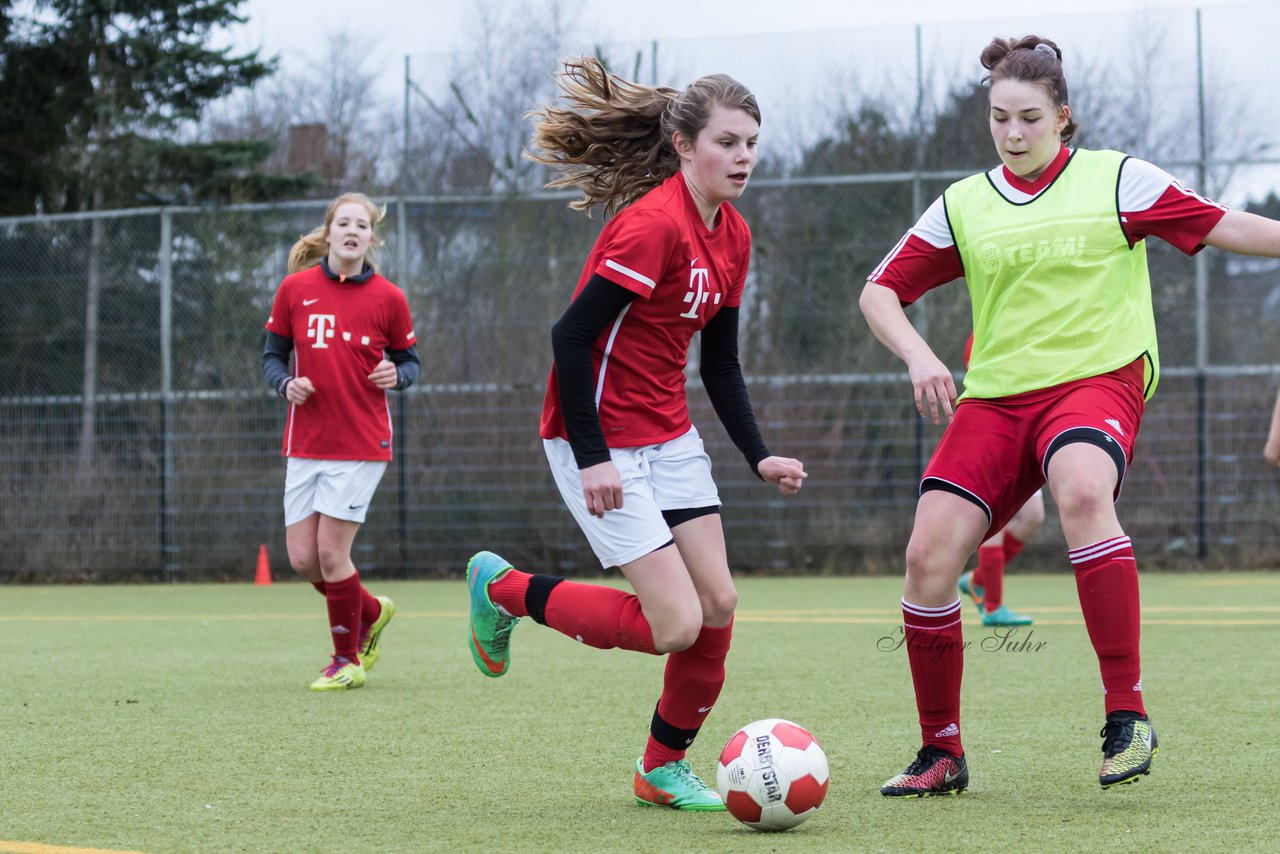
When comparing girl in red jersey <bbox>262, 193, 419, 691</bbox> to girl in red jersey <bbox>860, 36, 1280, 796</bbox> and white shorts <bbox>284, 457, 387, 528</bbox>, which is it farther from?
girl in red jersey <bbox>860, 36, 1280, 796</bbox>

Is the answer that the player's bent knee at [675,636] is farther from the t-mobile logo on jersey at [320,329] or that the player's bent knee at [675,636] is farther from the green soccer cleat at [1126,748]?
the t-mobile logo on jersey at [320,329]

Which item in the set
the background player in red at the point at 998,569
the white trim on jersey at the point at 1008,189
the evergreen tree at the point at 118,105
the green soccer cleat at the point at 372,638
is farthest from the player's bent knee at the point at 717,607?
the evergreen tree at the point at 118,105

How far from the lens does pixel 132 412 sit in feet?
42.1

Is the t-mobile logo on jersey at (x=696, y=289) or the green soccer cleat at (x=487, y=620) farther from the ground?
the t-mobile logo on jersey at (x=696, y=289)

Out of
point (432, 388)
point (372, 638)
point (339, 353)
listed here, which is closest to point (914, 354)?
point (339, 353)

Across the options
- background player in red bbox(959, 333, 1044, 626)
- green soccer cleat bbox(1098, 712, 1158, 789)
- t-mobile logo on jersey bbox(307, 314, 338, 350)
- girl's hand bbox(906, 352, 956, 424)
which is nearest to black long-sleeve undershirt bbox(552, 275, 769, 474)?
girl's hand bbox(906, 352, 956, 424)

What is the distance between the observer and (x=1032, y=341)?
150 inches

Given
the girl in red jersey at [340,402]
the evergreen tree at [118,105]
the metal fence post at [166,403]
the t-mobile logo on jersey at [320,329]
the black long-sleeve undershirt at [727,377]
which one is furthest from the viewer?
the evergreen tree at [118,105]

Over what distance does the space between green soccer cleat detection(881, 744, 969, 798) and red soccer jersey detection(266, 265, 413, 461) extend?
318cm

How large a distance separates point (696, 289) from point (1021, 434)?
34.9 inches

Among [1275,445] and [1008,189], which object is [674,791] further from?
[1275,445]

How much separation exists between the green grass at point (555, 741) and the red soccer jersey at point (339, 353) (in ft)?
3.28

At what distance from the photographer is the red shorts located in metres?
3.69

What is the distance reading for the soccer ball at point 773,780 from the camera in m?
3.36
